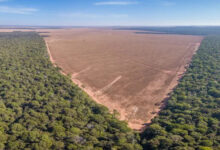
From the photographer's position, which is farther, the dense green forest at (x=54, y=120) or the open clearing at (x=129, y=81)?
the open clearing at (x=129, y=81)

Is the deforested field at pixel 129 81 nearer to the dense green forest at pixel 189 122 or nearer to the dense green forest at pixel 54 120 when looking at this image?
the dense green forest at pixel 189 122

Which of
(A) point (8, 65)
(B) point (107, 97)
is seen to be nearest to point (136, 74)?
Result: (B) point (107, 97)

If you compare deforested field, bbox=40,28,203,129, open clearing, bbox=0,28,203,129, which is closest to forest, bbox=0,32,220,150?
open clearing, bbox=0,28,203,129

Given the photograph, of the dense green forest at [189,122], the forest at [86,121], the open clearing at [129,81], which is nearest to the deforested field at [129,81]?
the open clearing at [129,81]

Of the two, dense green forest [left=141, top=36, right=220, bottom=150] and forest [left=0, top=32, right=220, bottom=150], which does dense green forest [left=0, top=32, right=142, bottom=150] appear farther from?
dense green forest [left=141, top=36, right=220, bottom=150]

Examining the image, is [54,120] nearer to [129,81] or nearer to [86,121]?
[86,121]

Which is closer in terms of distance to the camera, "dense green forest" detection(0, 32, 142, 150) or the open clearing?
"dense green forest" detection(0, 32, 142, 150)

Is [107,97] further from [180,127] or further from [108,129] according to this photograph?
[180,127]

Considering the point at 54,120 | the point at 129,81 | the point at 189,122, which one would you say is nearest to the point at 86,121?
the point at 54,120
